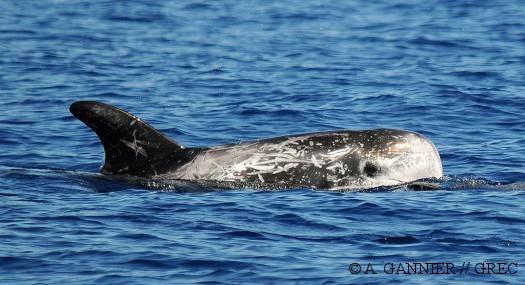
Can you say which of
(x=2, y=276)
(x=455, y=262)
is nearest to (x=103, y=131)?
(x=2, y=276)

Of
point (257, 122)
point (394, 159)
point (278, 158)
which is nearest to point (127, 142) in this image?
point (278, 158)

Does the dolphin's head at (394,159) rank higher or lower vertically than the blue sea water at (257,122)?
higher

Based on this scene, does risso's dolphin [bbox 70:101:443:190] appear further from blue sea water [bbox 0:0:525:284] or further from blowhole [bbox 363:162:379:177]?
blue sea water [bbox 0:0:525:284]

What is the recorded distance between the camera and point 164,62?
30.8m

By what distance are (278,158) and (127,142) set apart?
2109 millimetres

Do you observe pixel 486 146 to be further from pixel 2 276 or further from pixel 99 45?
pixel 99 45

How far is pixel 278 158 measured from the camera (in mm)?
17453

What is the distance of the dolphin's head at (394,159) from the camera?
57.0 ft

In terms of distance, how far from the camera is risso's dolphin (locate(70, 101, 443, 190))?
56.8 ft

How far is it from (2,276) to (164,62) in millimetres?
17932

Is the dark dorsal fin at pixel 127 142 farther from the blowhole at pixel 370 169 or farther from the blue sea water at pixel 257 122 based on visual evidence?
the blowhole at pixel 370 169

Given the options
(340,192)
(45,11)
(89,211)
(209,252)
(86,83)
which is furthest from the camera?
(45,11)

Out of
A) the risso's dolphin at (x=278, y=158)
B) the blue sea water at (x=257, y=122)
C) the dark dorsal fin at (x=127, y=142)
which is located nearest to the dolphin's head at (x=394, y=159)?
the risso's dolphin at (x=278, y=158)

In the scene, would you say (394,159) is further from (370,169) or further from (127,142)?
(127,142)
